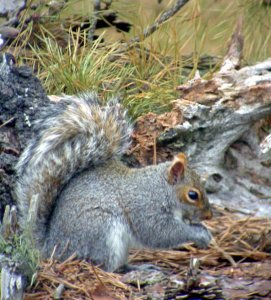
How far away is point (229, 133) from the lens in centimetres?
531

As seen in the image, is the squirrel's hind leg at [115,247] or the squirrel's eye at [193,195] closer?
the squirrel's hind leg at [115,247]

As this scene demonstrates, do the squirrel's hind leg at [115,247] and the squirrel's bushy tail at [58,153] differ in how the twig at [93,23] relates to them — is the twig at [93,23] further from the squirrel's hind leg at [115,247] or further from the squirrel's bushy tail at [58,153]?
the squirrel's hind leg at [115,247]

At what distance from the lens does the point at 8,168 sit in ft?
16.5

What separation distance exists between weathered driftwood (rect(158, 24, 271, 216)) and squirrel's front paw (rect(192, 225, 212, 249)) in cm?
41

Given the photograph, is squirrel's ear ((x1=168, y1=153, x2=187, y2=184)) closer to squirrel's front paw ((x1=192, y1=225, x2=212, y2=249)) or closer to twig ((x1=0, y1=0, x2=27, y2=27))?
squirrel's front paw ((x1=192, y1=225, x2=212, y2=249))

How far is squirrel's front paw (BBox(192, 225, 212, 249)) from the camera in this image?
4953 mm

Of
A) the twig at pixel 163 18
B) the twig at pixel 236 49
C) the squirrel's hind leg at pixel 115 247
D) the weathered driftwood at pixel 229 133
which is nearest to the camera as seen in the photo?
the squirrel's hind leg at pixel 115 247

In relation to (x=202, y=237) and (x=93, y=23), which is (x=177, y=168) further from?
(x=93, y=23)

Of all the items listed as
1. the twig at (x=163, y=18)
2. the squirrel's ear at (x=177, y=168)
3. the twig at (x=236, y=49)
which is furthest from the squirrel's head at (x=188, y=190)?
the twig at (x=163, y=18)

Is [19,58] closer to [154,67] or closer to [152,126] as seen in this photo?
[154,67]

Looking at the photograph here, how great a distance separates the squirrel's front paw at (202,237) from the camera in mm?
4953

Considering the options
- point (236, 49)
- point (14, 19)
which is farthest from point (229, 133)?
point (14, 19)

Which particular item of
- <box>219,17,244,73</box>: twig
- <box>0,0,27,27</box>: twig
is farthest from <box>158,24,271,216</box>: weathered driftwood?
<box>0,0,27,27</box>: twig

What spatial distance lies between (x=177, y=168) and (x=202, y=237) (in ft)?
1.11
